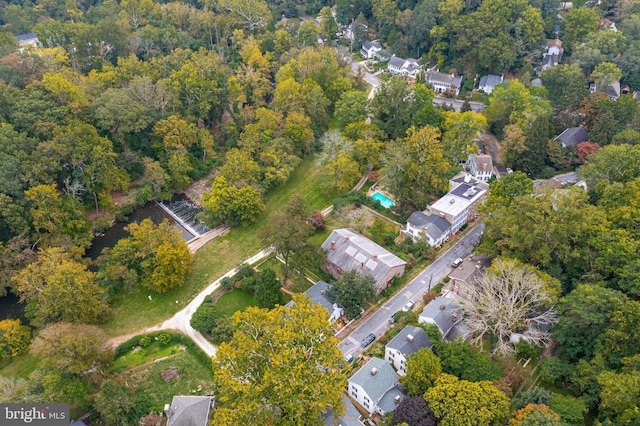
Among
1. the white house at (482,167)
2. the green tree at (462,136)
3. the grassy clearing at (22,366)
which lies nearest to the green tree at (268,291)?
the grassy clearing at (22,366)

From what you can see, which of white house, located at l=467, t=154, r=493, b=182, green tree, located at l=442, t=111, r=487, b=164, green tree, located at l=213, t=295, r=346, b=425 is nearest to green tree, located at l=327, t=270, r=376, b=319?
green tree, located at l=213, t=295, r=346, b=425

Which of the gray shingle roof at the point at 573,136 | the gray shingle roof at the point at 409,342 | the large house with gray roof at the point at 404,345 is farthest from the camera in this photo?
the gray shingle roof at the point at 573,136

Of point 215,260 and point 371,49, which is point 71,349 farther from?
point 371,49

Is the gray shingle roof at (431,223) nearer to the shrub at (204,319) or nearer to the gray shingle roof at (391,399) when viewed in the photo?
the gray shingle roof at (391,399)

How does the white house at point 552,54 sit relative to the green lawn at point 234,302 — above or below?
above

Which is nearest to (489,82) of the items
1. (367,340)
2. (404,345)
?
(367,340)
